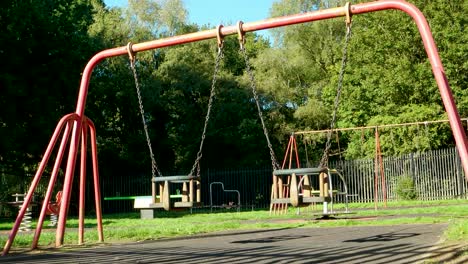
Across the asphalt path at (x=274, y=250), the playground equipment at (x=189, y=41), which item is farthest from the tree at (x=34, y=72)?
the asphalt path at (x=274, y=250)

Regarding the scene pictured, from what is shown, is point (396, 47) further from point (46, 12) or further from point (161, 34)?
point (46, 12)

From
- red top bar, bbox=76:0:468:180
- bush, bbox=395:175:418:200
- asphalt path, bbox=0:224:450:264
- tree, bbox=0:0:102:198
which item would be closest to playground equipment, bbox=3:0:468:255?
red top bar, bbox=76:0:468:180

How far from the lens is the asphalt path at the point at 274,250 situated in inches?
287

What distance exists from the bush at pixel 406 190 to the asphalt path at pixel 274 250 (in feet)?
57.5

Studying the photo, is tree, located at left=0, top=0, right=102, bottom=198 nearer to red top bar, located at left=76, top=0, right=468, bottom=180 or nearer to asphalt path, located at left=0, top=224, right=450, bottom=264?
red top bar, located at left=76, top=0, right=468, bottom=180

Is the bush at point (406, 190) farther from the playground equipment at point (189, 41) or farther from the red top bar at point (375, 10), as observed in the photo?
the red top bar at point (375, 10)

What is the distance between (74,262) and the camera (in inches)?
296

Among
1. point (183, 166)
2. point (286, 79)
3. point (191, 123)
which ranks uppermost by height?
point (286, 79)

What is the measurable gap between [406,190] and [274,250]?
21.2 m

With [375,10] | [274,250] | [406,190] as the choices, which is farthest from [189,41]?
[406,190]

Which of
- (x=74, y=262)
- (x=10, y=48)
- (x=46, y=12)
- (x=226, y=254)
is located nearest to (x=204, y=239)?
(x=226, y=254)

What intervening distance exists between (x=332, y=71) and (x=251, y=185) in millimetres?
11609

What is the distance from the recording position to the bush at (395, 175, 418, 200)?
93.2ft

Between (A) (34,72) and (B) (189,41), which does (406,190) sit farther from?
(B) (189,41)
